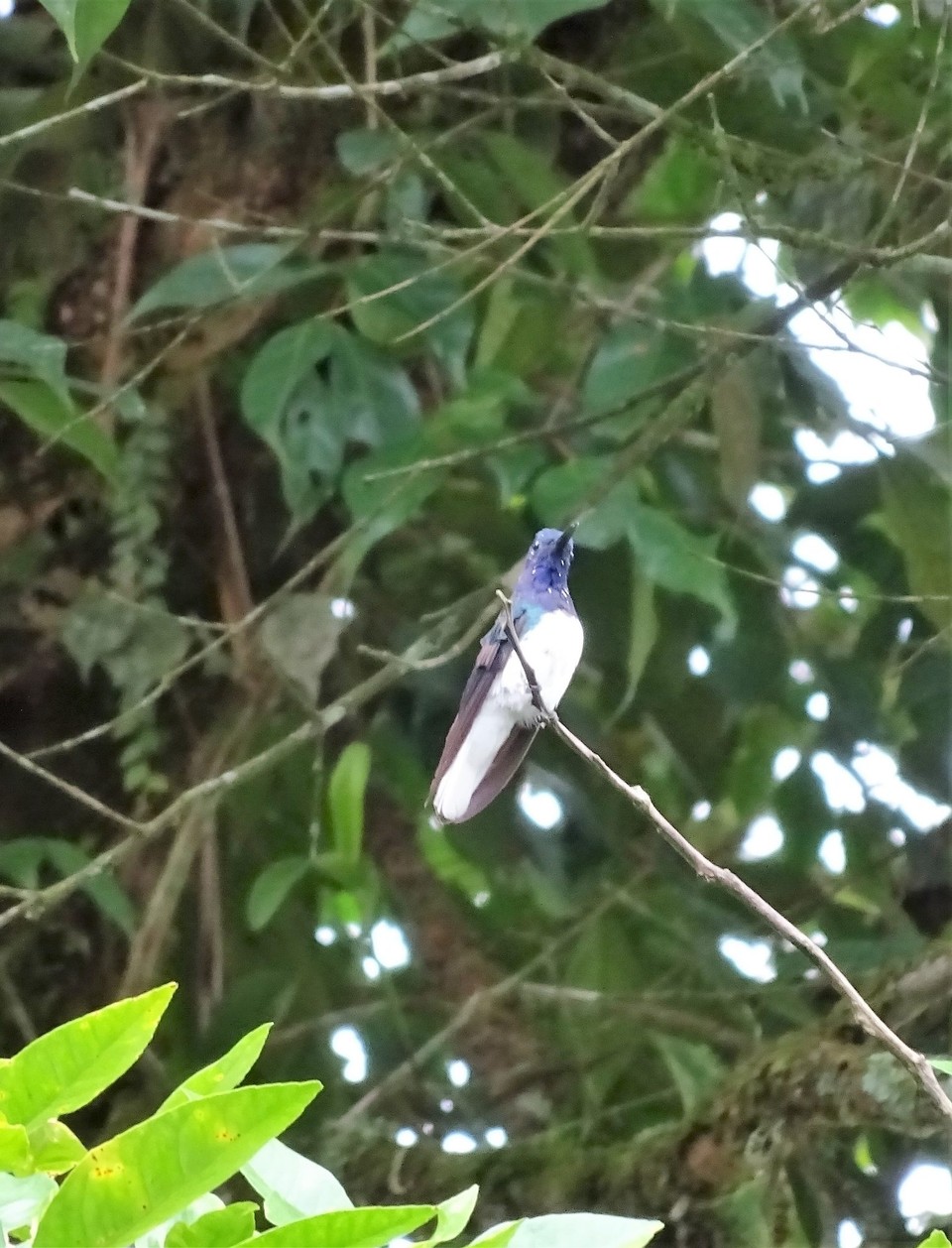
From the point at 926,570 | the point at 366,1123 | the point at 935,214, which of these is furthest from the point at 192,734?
the point at 935,214

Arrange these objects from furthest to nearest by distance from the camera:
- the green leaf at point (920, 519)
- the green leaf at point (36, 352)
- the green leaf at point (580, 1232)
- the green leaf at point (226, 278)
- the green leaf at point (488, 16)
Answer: the green leaf at point (920, 519) → the green leaf at point (226, 278) → the green leaf at point (36, 352) → the green leaf at point (488, 16) → the green leaf at point (580, 1232)

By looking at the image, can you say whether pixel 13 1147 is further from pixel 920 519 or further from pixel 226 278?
pixel 920 519

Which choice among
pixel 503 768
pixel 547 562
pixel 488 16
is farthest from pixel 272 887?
pixel 488 16

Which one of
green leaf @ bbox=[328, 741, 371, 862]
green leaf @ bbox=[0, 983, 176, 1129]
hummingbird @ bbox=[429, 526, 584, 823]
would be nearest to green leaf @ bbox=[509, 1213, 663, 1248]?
green leaf @ bbox=[0, 983, 176, 1129]

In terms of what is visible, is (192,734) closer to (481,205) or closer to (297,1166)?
(481,205)

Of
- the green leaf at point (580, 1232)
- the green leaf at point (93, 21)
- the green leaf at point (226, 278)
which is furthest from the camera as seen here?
the green leaf at point (226, 278)

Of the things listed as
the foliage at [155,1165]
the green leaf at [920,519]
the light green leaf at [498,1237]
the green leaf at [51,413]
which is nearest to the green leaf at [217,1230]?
the foliage at [155,1165]

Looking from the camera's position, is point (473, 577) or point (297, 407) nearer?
point (297, 407)

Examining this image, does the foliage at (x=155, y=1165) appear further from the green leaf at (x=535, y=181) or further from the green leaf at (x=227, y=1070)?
the green leaf at (x=535, y=181)

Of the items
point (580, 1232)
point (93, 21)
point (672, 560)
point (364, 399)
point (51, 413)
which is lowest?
point (580, 1232)
